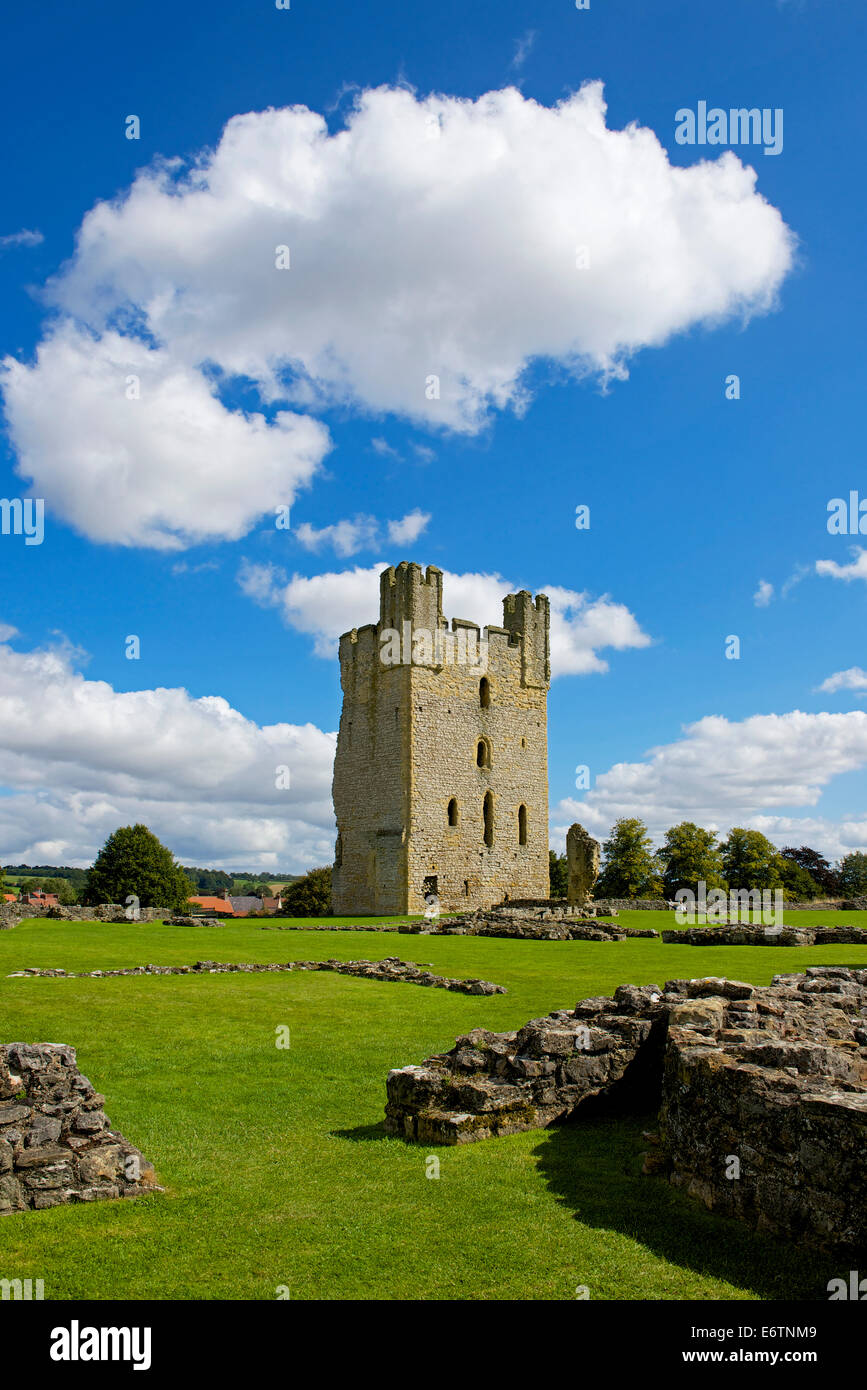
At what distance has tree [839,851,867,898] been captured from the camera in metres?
71.8

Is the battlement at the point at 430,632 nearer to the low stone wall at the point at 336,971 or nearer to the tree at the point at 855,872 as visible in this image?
the low stone wall at the point at 336,971

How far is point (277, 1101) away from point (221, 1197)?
8.78 ft

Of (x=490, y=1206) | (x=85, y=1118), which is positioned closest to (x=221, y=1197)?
(x=85, y=1118)

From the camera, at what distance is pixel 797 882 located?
60.5 m

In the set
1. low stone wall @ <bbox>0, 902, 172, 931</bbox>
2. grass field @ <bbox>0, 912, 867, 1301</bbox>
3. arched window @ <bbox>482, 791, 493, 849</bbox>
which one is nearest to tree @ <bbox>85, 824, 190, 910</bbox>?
low stone wall @ <bbox>0, 902, 172, 931</bbox>

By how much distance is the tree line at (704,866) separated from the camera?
195 feet

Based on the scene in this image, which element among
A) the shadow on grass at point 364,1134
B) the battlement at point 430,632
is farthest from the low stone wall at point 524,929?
the shadow on grass at point 364,1134

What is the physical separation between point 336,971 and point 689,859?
149ft

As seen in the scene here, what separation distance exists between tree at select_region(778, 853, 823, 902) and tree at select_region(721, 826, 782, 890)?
65cm

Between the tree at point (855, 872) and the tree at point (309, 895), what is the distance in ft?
134

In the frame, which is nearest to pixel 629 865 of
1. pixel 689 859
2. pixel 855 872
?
pixel 689 859
